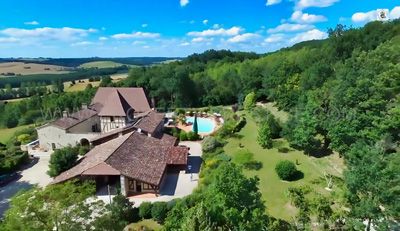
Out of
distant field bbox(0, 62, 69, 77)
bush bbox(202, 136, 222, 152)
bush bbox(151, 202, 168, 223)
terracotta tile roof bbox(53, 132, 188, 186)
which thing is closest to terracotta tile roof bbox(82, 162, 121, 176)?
terracotta tile roof bbox(53, 132, 188, 186)

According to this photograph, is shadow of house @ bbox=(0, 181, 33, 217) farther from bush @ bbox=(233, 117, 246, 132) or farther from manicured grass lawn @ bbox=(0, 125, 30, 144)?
manicured grass lawn @ bbox=(0, 125, 30, 144)

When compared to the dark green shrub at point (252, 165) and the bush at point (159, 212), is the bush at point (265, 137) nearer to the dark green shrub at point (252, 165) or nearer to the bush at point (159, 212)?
the dark green shrub at point (252, 165)

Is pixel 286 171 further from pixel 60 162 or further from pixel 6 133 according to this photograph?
pixel 6 133

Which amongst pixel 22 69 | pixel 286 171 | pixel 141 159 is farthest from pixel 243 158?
pixel 22 69

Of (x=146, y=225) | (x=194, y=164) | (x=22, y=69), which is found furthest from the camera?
(x=22, y=69)

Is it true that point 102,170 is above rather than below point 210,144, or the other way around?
above

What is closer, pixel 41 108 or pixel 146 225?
pixel 146 225

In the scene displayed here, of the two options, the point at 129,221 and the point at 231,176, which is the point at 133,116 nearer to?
the point at 129,221
